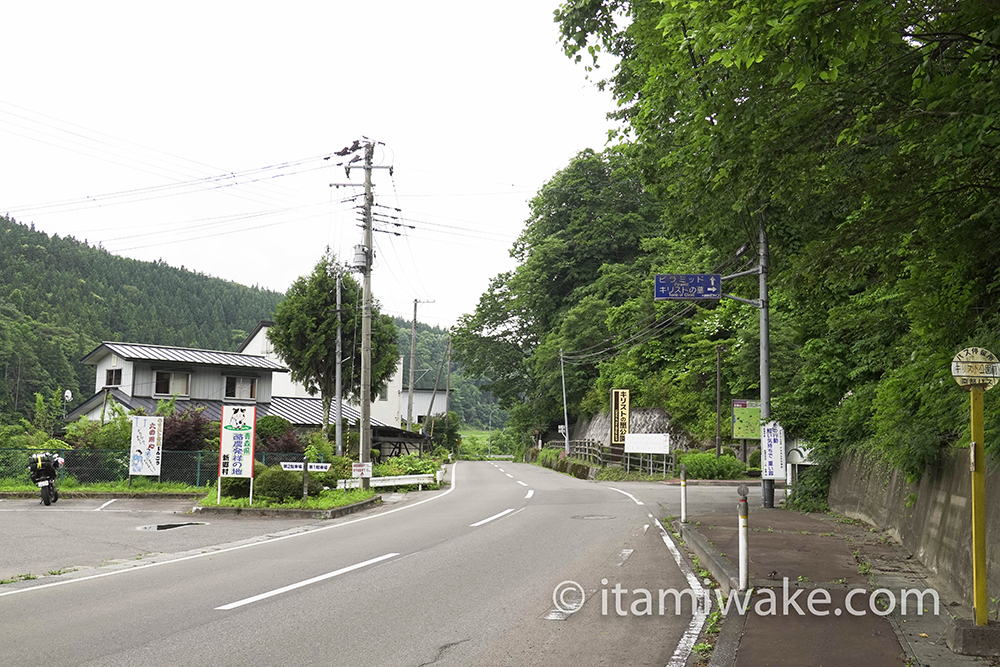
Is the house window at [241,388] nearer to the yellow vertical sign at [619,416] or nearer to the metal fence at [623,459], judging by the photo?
the metal fence at [623,459]

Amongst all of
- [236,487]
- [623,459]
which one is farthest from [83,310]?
[236,487]

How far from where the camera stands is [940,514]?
9445 mm

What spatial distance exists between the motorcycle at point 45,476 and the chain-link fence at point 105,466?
266cm

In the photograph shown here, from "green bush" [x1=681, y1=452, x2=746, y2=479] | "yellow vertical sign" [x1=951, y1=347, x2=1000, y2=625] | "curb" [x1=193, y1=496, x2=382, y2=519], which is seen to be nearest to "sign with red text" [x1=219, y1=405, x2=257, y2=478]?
"curb" [x1=193, y1=496, x2=382, y2=519]

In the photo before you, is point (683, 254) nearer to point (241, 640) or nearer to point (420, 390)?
point (241, 640)

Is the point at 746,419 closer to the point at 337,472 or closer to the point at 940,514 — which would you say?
the point at 337,472

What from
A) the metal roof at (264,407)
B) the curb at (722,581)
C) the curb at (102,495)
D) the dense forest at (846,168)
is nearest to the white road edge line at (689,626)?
the curb at (722,581)

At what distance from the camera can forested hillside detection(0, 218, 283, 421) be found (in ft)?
239

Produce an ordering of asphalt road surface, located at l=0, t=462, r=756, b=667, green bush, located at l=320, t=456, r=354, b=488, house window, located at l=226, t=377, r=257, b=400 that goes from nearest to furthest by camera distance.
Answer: asphalt road surface, located at l=0, t=462, r=756, b=667, green bush, located at l=320, t=456, r=354, b=488, house window, located at l=226, t=377, r=257, b=400

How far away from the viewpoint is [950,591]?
8094mm

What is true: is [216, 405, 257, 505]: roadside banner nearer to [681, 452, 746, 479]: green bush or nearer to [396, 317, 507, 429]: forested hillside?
[681, 452, 746, 479]: green bush

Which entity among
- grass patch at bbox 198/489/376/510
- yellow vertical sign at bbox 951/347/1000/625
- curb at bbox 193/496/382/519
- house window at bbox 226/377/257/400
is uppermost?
house window at bbox 226/377/257/400

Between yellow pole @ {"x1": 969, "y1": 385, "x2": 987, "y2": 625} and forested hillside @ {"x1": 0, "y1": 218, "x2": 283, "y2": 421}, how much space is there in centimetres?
7845

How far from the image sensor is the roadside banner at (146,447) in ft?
82.0
